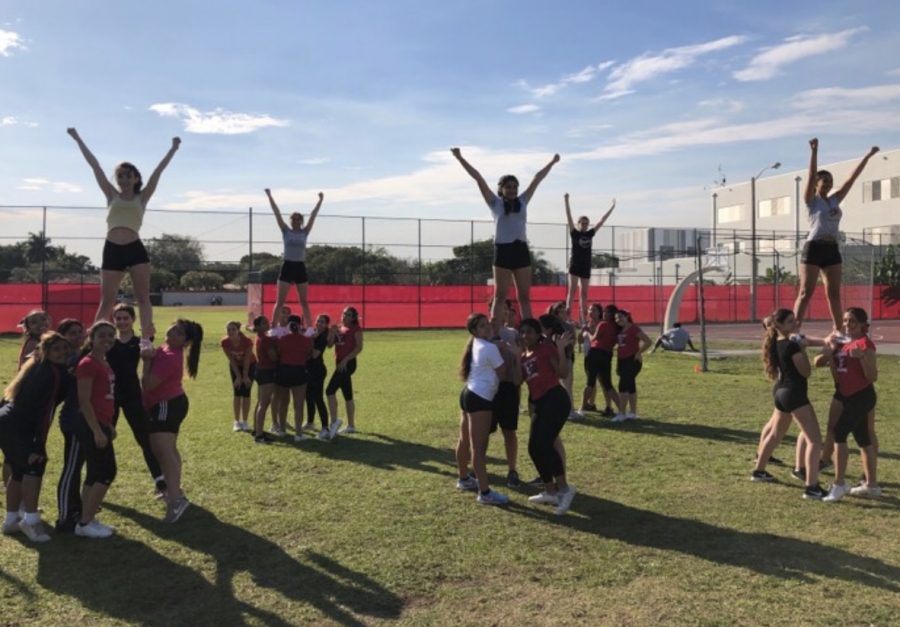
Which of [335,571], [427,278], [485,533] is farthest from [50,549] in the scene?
[427,278]

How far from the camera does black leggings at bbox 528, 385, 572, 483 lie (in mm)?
6293

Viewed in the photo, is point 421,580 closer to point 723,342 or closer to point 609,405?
point 609,405

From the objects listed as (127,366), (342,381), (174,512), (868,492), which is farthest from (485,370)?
(342,381)

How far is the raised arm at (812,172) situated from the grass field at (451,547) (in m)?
2.90

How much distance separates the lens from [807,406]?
22.1 feet

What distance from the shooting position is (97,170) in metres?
6.76

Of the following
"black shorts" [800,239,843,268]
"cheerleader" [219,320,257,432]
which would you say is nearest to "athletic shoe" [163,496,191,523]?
"cheerleader" [219,320,257,432]

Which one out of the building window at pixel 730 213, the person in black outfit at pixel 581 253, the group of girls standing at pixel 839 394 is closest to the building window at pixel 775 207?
the building window at pixel 730 213

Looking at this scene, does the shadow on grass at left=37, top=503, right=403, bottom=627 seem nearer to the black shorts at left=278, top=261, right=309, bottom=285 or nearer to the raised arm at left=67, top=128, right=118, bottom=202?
the raised arm at left=67, top=128, right=118, bottom=202

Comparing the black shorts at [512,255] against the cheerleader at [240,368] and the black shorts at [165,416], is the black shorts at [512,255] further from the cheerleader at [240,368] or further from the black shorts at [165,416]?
the cheerleader at [240,368]

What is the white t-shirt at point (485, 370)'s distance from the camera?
6.19 m

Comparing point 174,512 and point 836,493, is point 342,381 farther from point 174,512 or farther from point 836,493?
point 836,493

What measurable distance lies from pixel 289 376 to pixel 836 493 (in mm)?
6337

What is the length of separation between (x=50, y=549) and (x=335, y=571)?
2259 millimetres
